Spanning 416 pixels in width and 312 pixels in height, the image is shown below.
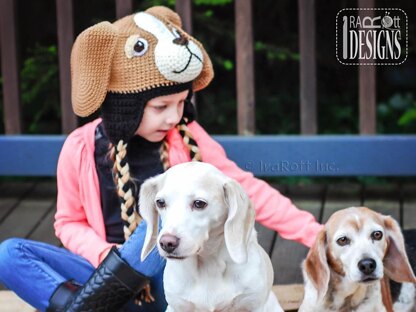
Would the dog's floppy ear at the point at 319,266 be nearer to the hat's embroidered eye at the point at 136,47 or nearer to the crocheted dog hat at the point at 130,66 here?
the crocheted dog hat at the point at 130,66

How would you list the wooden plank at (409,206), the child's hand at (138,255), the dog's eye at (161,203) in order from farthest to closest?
the wooden plank at (409,206) < the child's hand at (138,255) < the dog's eye at (161,203)

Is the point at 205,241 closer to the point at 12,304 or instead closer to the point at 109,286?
the point at 109,286

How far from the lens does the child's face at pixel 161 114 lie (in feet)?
10.9

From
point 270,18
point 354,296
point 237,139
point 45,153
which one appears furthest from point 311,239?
point 270,18

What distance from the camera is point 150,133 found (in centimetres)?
340

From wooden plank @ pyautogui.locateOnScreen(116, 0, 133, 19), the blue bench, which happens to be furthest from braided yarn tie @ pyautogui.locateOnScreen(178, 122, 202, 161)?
wooden plank @ pyautogui.locateOnScreen(116, 0, 133, 19)

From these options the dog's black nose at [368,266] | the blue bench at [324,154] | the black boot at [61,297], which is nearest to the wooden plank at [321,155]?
the blue bench at [324,154]

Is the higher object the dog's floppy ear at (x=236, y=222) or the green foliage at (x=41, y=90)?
the green foliage at (x=41, y=90)

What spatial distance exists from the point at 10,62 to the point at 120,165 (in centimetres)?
153

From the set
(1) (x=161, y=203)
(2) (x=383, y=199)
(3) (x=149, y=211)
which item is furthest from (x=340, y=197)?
(1) (x=161, y=203)

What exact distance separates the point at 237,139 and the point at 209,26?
2.71 feet

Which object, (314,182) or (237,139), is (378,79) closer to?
(314,182)

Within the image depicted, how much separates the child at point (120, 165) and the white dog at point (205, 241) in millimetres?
291

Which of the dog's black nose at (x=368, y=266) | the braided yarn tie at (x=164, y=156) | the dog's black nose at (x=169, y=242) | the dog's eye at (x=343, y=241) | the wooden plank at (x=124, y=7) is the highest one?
the wooden plank at (x=124, y=7)
